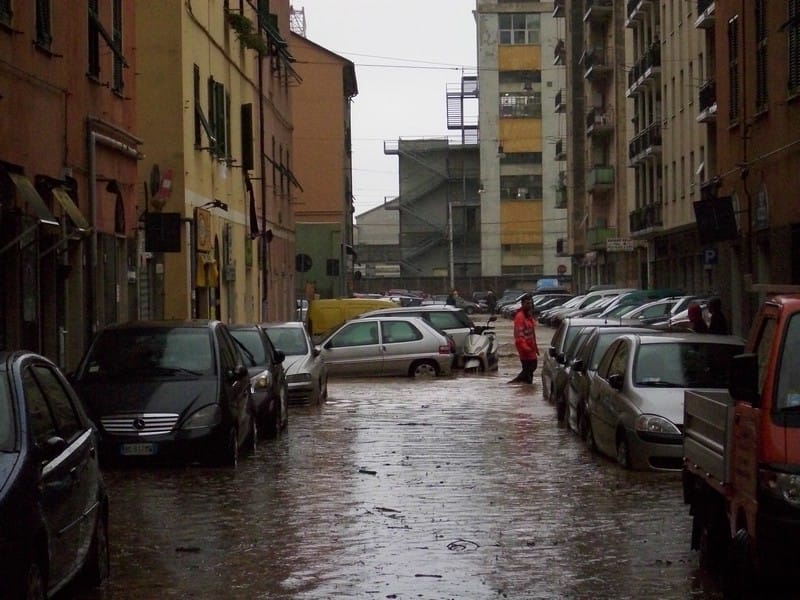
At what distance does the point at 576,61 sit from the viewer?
292ft

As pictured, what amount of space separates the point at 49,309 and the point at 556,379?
7520 millimetres

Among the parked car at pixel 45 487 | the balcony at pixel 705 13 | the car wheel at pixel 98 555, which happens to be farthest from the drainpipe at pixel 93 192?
the balcony at pixel 705 13

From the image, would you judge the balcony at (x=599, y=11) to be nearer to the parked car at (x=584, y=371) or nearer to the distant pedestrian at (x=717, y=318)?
the distant pedestrian at (x=717, y=318)

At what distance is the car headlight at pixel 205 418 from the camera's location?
16273mm

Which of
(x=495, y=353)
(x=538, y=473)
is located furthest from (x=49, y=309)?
(x=495, y=353)

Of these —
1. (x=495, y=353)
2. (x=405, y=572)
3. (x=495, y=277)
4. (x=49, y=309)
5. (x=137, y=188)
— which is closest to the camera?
(x=405, y=572)

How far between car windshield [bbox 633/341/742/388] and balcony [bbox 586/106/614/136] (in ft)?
211

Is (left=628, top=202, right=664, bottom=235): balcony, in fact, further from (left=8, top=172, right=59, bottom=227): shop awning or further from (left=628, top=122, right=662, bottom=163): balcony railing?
(left=8, top=172, right=59, bottom=227): shop awning

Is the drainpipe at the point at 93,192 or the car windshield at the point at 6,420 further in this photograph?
the drainpipe at the point at 93,192

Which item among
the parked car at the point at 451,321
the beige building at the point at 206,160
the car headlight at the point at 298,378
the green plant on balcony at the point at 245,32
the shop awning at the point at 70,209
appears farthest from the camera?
the green plant on balcony at the point at 245,32

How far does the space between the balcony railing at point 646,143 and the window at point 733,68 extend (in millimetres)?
29026

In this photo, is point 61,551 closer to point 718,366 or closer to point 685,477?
point 685,477

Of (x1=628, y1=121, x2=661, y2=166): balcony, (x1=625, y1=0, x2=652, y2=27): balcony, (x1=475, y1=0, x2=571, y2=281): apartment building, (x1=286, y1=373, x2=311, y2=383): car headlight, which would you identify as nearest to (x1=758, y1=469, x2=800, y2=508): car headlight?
(x1=286, y1=373, x2=311, y2=383): car headlight

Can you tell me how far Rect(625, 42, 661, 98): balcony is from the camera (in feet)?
205
